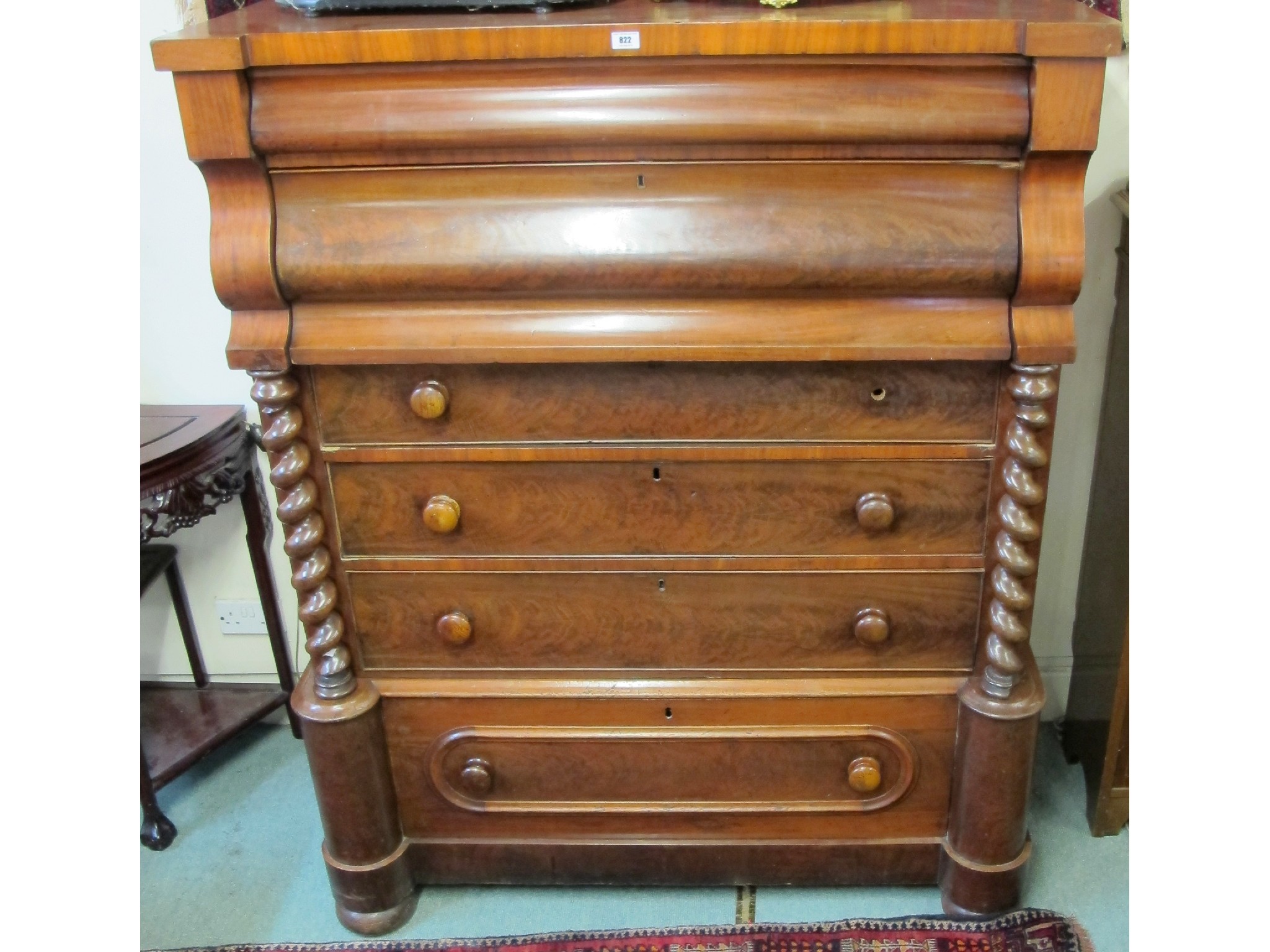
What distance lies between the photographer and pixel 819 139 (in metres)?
1.39

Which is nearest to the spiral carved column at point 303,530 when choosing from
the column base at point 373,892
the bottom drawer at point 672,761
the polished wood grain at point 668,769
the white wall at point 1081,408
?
the bottom drawer at point 672,761

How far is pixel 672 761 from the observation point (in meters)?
1.74

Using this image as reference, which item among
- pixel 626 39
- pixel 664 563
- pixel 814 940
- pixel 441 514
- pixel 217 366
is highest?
pixel 626 39

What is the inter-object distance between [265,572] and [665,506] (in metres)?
1.00

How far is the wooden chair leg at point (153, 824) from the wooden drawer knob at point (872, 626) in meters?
1.33

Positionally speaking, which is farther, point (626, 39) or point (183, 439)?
point (183, 439)

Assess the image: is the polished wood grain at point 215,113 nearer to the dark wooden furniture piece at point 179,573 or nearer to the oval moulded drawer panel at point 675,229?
the oval moulded drawer panel at point 675,229

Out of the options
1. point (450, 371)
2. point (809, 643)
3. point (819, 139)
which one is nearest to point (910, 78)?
point (819, 139)

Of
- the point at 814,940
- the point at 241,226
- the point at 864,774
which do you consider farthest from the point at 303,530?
the point at 814,940

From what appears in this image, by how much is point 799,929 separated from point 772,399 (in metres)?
0.90

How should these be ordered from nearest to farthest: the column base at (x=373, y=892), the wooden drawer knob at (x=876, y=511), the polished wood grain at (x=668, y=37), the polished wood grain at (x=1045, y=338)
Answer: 1. the polished wood grain at (x=668, y=37)
2. the polished wood grain at (x=1045, y=338)
3. the wooden drawer knob at (x=876, y=511)
4. the column base at (x=373, y=892)

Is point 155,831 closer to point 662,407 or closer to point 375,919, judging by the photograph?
point 375,919

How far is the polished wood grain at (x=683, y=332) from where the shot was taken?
4.70 feet

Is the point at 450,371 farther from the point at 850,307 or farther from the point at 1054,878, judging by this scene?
the point at 1054,878
